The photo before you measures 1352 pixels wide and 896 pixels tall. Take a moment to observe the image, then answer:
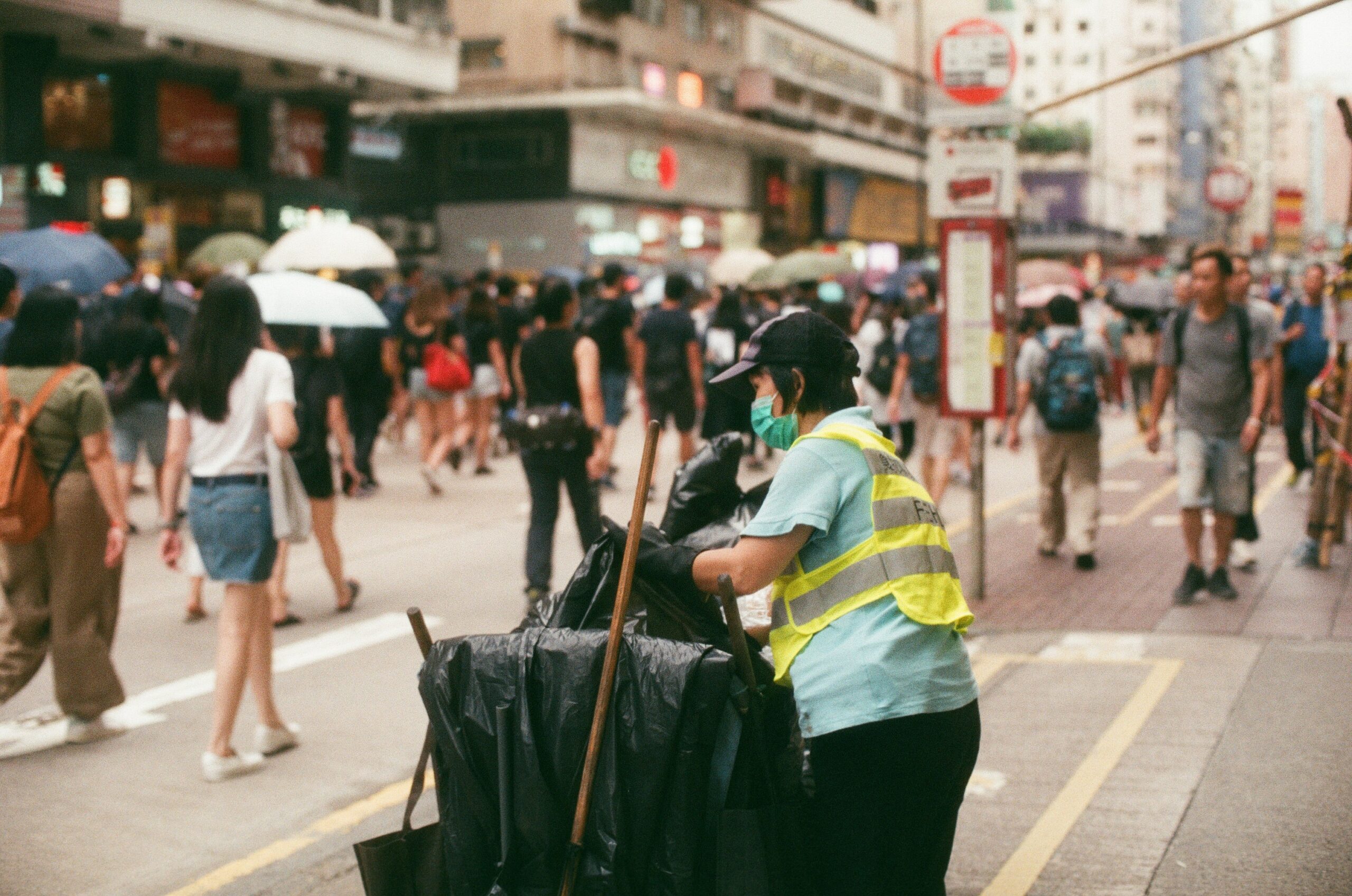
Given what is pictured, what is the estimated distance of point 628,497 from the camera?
535 inches

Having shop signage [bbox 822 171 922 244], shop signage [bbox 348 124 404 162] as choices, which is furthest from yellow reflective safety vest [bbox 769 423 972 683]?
shop signage [bbox 822 171 922 244]

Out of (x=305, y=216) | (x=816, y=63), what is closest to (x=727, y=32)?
(x=816, y=63)

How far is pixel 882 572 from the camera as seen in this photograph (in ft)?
10.3

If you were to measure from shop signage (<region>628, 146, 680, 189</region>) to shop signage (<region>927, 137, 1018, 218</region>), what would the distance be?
27.6m

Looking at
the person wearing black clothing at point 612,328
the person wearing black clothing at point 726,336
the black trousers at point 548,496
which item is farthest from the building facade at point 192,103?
the black trousers at point 548,496

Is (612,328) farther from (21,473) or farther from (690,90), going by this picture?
(690,90)

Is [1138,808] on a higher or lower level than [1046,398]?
→ lower

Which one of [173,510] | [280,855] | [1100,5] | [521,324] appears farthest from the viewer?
[1100,5]

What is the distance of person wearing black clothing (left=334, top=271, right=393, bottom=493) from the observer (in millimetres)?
13320

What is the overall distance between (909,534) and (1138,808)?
8.15 feet

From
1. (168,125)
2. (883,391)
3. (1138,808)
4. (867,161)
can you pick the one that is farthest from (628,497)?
(867,161)

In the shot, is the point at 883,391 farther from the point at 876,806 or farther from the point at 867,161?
the point at 867,161

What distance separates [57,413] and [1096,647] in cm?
516

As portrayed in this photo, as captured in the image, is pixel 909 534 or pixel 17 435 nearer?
pixel 909 534
